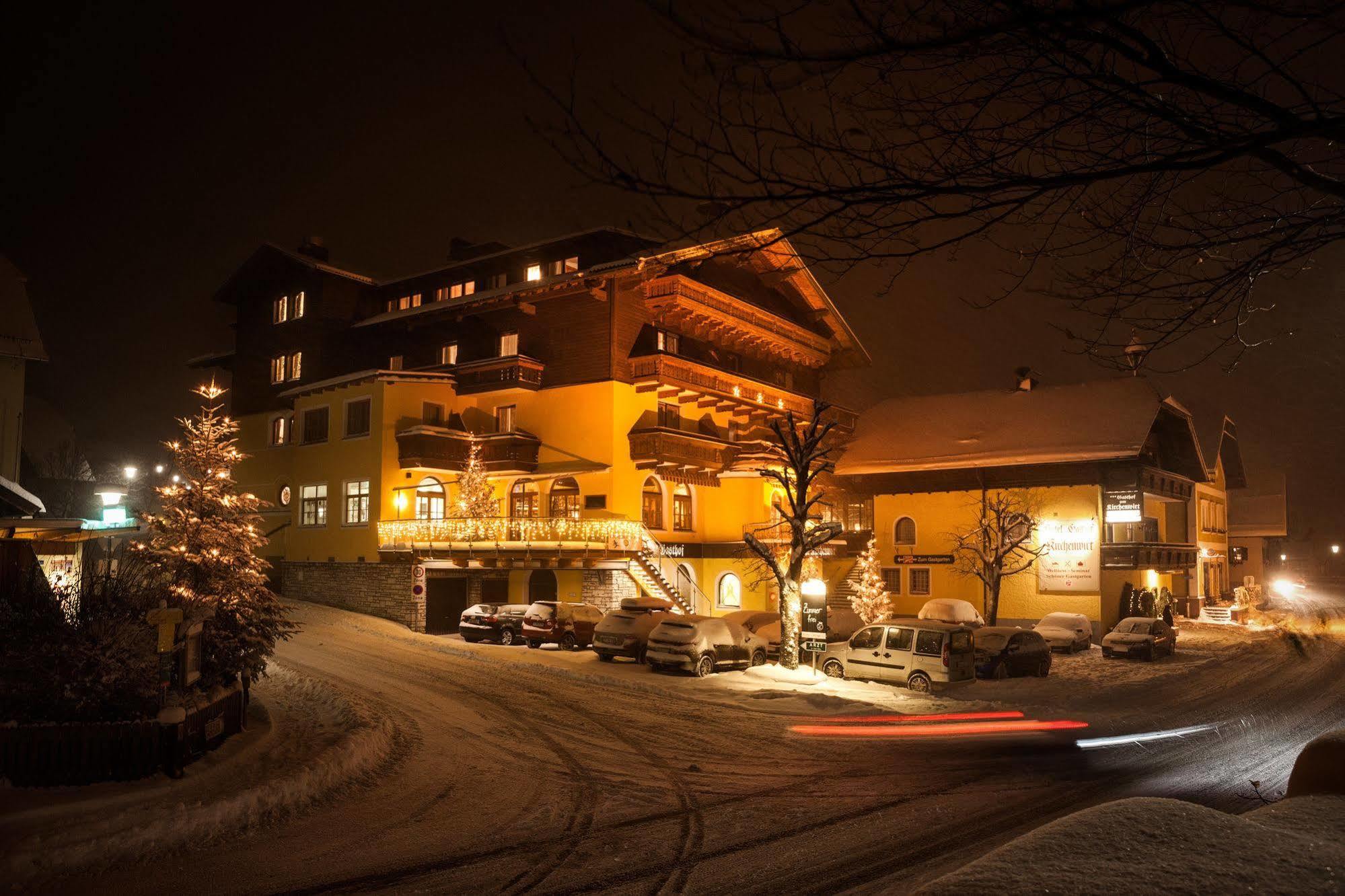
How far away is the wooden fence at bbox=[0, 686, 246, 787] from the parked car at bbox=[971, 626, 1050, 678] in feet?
67.2

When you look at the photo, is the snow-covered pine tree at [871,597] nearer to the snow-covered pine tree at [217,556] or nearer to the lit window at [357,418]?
the lit window at [357,418]

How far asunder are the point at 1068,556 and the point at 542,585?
22.6 metres

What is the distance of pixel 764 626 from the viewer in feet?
97.7

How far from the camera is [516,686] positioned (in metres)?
21.6

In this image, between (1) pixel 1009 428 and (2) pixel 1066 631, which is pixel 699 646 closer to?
(2) pixel 1066 631

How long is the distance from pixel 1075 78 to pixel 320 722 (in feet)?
50.1

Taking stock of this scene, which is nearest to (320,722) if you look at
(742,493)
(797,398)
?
(742,493)

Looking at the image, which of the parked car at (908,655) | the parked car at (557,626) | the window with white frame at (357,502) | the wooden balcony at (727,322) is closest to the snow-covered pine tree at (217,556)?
the parked car at (557,626)

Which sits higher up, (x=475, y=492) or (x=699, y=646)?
(x=475, y=492)

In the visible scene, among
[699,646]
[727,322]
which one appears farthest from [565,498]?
[699,646]

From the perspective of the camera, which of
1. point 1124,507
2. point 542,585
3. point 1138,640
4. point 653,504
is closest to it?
point 1138,640

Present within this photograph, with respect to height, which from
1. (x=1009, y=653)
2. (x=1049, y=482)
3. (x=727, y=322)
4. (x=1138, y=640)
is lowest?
(x=1138, y=640)

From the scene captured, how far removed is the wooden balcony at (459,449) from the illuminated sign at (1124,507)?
80.2 feet

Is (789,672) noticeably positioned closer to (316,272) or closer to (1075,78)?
(1075,78)
